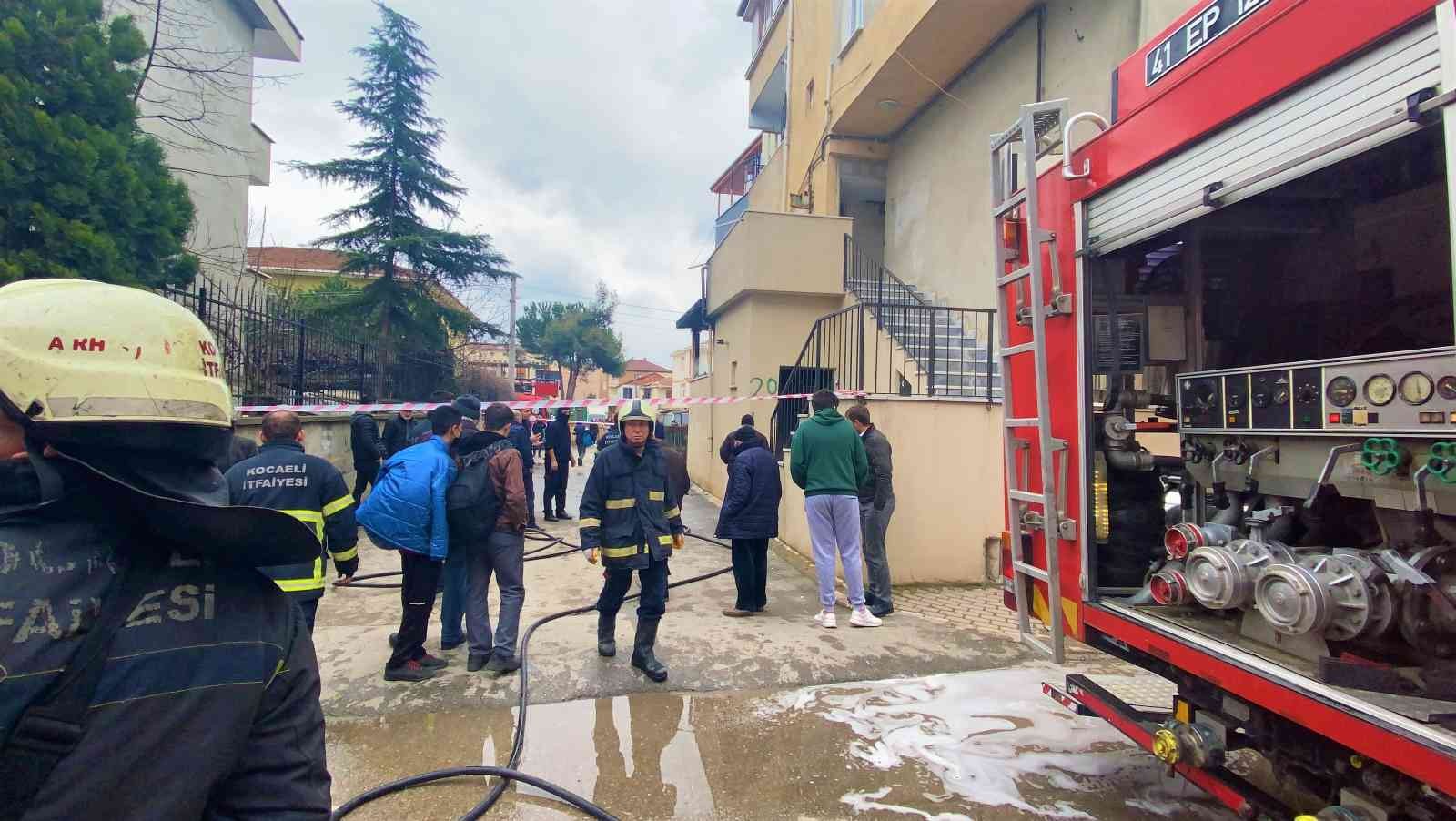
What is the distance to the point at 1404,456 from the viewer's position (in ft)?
6.88

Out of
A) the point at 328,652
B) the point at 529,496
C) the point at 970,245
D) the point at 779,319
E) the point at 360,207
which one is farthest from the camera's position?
the point at 360,207

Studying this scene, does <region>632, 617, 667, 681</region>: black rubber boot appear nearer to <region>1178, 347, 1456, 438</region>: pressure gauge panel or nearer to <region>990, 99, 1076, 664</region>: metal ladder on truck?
<region>990, 99, 1076, 664</region>: metal ladder on truck

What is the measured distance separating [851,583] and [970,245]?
273 inches

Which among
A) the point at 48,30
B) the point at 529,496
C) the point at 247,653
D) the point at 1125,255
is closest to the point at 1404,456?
the point at 1125,255

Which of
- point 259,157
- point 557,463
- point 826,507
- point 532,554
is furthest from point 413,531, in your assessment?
point 259,157

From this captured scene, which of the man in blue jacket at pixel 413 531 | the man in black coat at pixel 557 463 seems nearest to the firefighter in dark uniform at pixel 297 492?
the man in blue jacket at pixel 413 531

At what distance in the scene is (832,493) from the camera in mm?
5387

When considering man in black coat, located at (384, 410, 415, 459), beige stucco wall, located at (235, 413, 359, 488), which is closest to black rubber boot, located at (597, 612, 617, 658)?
man in black coat, located at (384, 410, 415, 459)

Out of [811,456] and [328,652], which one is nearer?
[328,652]

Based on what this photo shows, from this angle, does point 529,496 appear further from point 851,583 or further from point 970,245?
point 970,245

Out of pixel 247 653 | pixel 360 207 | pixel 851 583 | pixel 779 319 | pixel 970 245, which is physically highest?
pixel 360 207

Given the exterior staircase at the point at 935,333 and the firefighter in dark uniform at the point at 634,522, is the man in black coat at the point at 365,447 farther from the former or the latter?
the exterior staircase at the point at 935,333

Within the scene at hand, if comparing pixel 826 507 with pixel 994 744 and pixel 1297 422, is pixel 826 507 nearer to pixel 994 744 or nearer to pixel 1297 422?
pixel 994 744

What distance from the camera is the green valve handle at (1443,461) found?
1.90 meters
